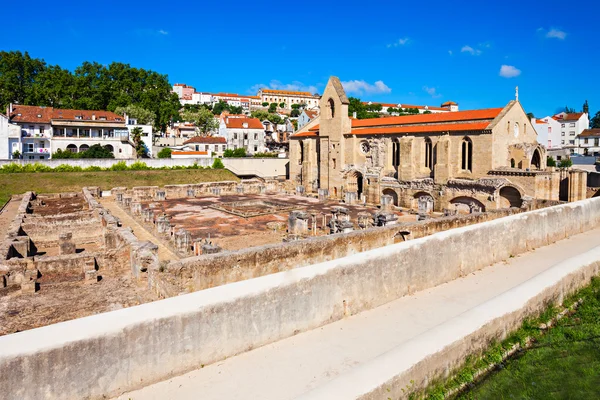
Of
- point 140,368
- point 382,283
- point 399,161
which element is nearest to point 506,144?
point 399,161

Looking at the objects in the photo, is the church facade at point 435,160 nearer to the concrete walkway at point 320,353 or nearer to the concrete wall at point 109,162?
the concrete wall at point 109,162

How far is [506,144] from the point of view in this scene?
33156 mm

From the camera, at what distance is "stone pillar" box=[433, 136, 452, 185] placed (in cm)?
3400

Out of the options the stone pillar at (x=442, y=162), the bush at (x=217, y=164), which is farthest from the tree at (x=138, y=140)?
the stone pillar at (x=442, y=162)

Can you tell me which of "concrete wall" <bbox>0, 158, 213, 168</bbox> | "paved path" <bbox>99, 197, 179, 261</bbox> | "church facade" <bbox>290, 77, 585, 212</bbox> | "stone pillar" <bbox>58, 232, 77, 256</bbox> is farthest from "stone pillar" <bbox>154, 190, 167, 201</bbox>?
"stone pillar" <bbox>58, 232, 77, 256</bbox>

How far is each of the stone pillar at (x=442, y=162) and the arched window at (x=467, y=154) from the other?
0.65 metres

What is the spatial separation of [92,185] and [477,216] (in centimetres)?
3571

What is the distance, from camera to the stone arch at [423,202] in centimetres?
3166

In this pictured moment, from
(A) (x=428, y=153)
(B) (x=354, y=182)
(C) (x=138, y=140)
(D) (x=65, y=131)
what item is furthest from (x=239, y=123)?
(A) (x=428, y=153)

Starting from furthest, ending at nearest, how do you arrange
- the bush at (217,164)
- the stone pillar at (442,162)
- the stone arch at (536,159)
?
the bush at (217,164)
the stone arch at (536,159)
the stone pillar at (442,162)

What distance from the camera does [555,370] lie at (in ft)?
24.4

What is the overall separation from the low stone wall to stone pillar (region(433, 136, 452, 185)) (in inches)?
707

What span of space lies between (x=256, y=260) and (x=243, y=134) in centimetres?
6181

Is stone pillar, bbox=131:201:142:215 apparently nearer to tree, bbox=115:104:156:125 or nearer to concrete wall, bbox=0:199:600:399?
concrete wall, bbox=0:199:600:399
